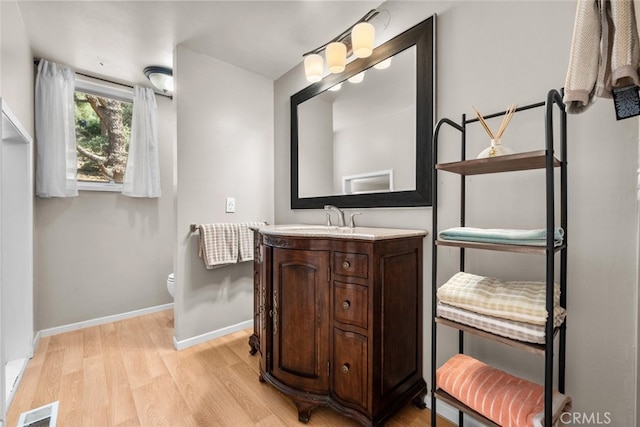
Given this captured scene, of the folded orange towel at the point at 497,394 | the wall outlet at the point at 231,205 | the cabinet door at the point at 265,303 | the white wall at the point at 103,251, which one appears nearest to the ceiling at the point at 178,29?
the white wall at the point at 103,251

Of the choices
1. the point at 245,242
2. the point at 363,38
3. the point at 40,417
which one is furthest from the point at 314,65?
the point at 40,417

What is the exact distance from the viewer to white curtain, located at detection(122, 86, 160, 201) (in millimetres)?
2672

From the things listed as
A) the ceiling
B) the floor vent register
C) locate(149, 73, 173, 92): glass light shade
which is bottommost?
the floor vent register

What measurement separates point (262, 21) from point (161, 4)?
61cm

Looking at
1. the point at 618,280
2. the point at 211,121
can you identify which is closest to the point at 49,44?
the point at 211,121

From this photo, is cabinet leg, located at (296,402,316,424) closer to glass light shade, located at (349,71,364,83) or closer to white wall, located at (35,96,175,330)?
glass light shade, located at (349,71,364,83)

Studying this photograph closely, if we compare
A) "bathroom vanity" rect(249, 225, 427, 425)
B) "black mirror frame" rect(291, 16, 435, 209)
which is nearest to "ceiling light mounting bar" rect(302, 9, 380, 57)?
"black mirror frame" rect(291, 16, 435, 209)

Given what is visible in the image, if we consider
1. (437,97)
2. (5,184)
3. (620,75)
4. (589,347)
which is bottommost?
(589,347)

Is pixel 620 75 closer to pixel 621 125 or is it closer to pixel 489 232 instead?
pixel 621 125

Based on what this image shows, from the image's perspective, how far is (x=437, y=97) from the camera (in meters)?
1.51

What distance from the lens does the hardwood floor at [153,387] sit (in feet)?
4.74

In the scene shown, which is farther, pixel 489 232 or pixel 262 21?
pixel 262 21

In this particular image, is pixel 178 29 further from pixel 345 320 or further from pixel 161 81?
pixel 345 320

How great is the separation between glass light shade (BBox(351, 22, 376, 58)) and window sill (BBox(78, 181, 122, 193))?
2.49m
